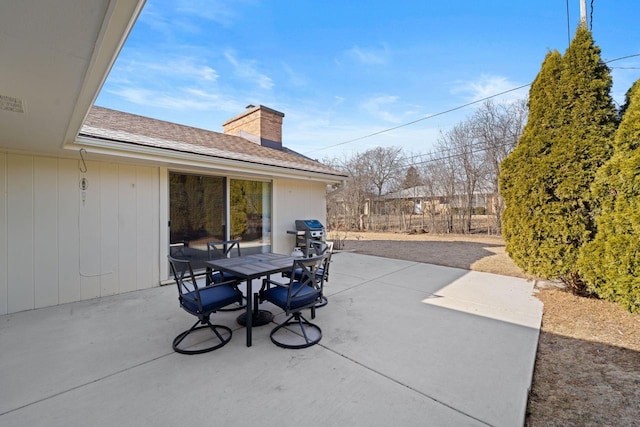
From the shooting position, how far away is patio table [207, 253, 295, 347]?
2.85m

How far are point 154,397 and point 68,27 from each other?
243cm

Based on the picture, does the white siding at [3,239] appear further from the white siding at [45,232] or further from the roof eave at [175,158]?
the roof eave at [175,158]

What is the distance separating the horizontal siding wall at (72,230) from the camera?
3793mm

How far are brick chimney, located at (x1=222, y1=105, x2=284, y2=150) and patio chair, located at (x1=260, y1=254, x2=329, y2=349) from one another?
6.87 metres

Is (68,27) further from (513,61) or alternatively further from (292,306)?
(513,61)

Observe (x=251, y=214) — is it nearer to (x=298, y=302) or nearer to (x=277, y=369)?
(x=298, y=302)

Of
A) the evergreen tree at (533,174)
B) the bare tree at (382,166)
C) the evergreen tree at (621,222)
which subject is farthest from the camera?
the bare tree at (382,166)

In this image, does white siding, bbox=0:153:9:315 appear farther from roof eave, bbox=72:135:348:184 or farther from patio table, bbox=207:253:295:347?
patio table, bbox=207:253:295:347

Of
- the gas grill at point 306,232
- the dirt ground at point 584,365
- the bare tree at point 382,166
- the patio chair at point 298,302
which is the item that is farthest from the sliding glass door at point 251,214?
the bare tree at point 382,166

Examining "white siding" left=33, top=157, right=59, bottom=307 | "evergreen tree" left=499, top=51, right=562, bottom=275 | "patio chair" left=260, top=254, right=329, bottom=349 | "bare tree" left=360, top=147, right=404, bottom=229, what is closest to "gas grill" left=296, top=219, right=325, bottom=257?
"patio chair" left=260, top=254, right=329, bottom=349

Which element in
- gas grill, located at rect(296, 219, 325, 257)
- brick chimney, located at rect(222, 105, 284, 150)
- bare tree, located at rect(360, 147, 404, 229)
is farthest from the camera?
bare tree, located at rect(360, 147, 404, 229)

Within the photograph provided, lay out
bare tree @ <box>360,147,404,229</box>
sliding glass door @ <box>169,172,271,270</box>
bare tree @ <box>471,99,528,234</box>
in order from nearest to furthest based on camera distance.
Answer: sliding glass door @ <box>169,172,271,270</box> → bare tree @ <box>471,99,528,234</box> → bare tree @ <box>360,147,404,229</box>

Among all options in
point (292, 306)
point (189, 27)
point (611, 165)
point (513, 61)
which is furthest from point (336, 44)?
point (292, 306)

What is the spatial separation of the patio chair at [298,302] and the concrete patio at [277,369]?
0.13 m
